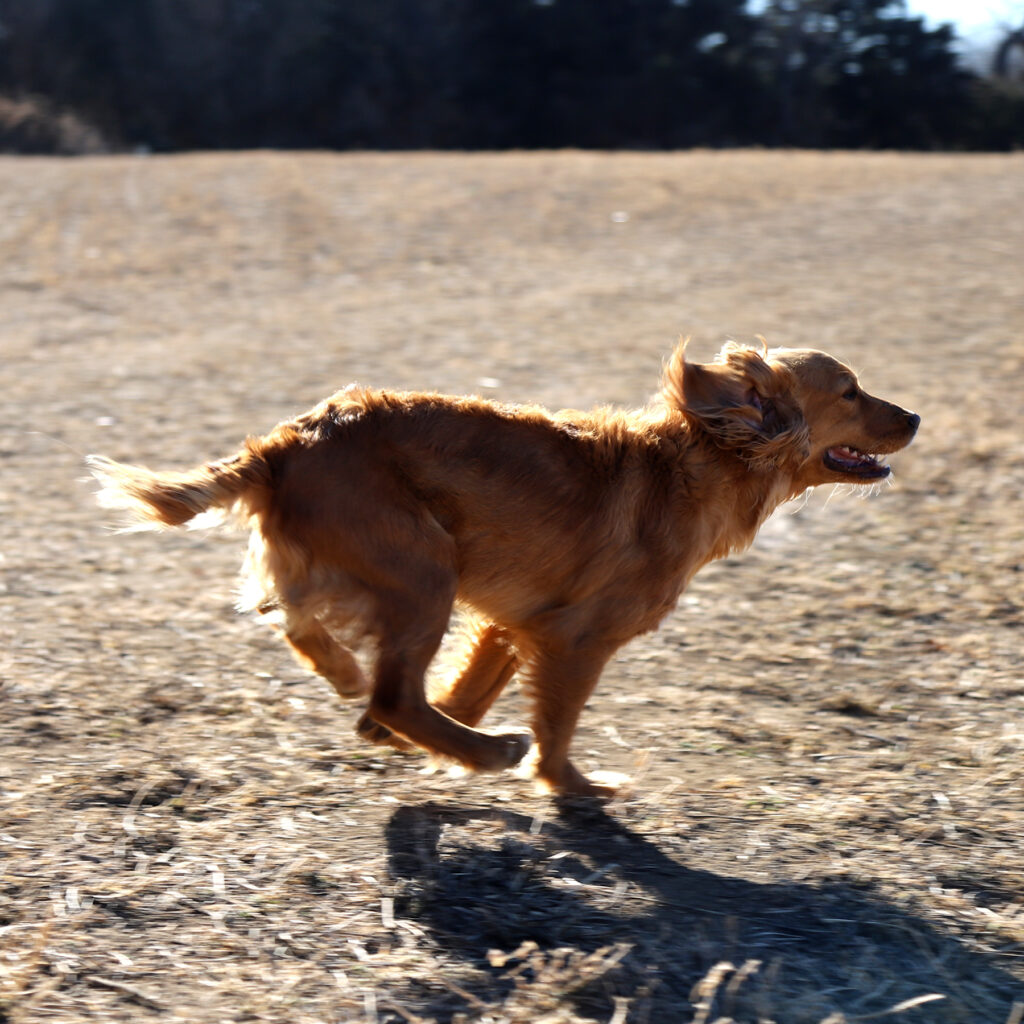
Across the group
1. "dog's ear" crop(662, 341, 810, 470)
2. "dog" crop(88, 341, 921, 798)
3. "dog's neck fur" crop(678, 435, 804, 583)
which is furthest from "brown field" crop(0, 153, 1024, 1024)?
"dog's ear" crop(662, 341, 810, 470)

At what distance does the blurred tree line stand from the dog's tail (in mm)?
27935

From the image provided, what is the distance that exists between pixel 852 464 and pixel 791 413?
399mm

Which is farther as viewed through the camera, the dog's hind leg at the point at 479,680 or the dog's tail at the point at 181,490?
the dog's hind leg at the point at 479,680

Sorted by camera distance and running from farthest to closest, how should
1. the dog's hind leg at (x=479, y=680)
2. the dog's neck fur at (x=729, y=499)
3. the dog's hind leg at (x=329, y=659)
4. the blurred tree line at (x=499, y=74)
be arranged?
the blurred tree line at (x=499, y=74) → the dog's hind leg at (x=479, y=680) → the dog's neck fur at (x=729, y=499) → the dog's hind leg at (x=329, y=659)

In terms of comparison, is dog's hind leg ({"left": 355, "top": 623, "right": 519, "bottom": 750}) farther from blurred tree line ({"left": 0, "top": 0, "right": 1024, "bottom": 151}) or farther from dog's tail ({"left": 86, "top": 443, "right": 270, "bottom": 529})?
blurred tree line ({"left": 0, "top": 0, "right": 1024, "bottom": 151})

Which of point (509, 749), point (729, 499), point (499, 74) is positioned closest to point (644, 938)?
point (509, 749)

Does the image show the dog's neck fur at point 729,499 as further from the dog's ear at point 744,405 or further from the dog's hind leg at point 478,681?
the dog's hind leg at point 478,681

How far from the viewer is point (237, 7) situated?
34.3 metres

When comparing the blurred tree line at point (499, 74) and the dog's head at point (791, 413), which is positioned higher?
the blurred tree line at point (499, 74)

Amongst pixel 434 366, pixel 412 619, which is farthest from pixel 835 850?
pixel 434 366

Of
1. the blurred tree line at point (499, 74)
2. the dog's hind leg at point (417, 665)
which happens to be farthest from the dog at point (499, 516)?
the blurred tree line at point (499, 74)

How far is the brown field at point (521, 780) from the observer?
3.16 m

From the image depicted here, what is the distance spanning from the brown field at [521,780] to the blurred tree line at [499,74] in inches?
860

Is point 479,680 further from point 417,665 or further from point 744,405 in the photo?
point 744,405
